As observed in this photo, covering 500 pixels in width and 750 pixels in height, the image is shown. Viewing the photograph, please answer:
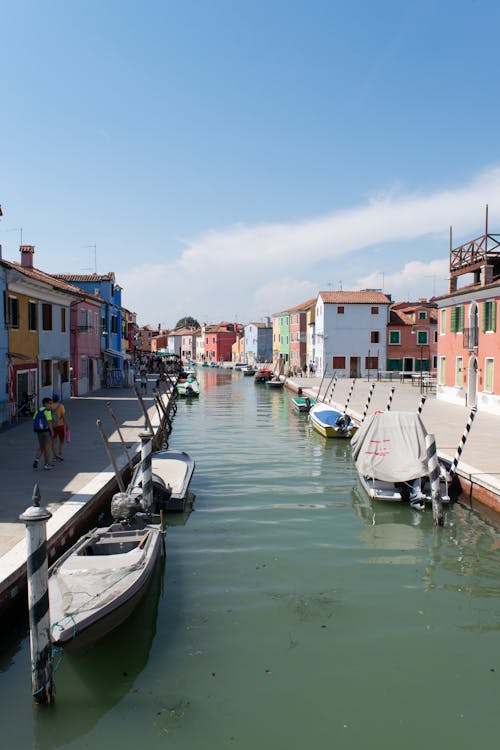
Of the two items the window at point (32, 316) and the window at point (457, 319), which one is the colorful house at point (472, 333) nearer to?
the window at point (457, 319)

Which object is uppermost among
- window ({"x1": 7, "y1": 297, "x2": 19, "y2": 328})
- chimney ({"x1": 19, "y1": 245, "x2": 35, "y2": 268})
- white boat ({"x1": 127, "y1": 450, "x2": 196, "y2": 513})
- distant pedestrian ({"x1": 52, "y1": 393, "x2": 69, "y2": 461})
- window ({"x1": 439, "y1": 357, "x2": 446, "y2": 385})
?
chimney ({"x1": 19, "y1": 245, "x2": 35, "y2": 268})

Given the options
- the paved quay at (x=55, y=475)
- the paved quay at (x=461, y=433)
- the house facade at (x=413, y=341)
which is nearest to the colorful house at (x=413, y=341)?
the house facade at (x=413, y=341)

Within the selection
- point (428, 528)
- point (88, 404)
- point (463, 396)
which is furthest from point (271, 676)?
point (463, 396)

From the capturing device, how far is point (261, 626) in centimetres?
790

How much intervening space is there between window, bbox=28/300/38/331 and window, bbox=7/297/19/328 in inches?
60.6

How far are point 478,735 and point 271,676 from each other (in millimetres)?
2170

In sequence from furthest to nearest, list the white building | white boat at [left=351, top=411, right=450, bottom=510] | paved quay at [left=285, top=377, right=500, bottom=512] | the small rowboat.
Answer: the white building → the small rowboat → white boat at [left=351, top=411, right=450, bottom=510] → paved quay at [left=285, top=377, right=500, bottom=512]

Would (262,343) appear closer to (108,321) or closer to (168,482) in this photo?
(108,321)

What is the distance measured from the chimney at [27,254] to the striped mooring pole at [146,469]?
24.3 m

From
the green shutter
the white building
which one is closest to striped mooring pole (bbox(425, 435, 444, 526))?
the green shutter

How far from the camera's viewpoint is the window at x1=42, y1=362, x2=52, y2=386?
26359 millimetres

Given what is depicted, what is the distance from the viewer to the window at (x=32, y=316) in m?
24.4

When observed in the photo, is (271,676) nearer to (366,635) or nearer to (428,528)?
(366,635)

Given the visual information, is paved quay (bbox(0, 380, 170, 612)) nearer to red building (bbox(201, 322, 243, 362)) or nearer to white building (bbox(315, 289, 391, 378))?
white building (bbox(315, 289, 391, 378))
